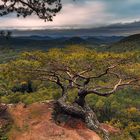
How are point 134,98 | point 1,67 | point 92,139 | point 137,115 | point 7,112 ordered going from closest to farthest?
1. point 92,139
2. point 7,112
3. point 1,67
4. point 137,115
5. point 134,98

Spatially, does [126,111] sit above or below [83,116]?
below

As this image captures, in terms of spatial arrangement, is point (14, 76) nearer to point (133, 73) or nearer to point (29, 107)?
point (29, 107)

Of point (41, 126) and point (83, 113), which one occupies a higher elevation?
point (41, 126)

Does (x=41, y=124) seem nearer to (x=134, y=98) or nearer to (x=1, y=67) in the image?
(x=1, y=67)

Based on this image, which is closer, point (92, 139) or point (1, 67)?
point (92, 139)

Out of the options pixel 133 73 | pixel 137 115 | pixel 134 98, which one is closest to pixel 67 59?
pixel 133 73

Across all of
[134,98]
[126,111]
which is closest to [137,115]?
[126,111]

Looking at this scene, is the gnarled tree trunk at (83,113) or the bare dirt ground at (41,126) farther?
the gnarled tree trunk at (83,113)

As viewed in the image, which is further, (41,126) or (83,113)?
(83,113)

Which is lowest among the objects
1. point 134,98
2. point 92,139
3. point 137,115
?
point 134,98

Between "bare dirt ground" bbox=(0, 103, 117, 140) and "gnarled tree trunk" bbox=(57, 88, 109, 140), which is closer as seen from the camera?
"bare dirt ground" bbox=(0, 103, 117, 140)

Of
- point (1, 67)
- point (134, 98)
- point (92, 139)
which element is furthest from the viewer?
point (134, 98)

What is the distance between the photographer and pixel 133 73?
104 feet

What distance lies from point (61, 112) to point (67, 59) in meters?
4.59
